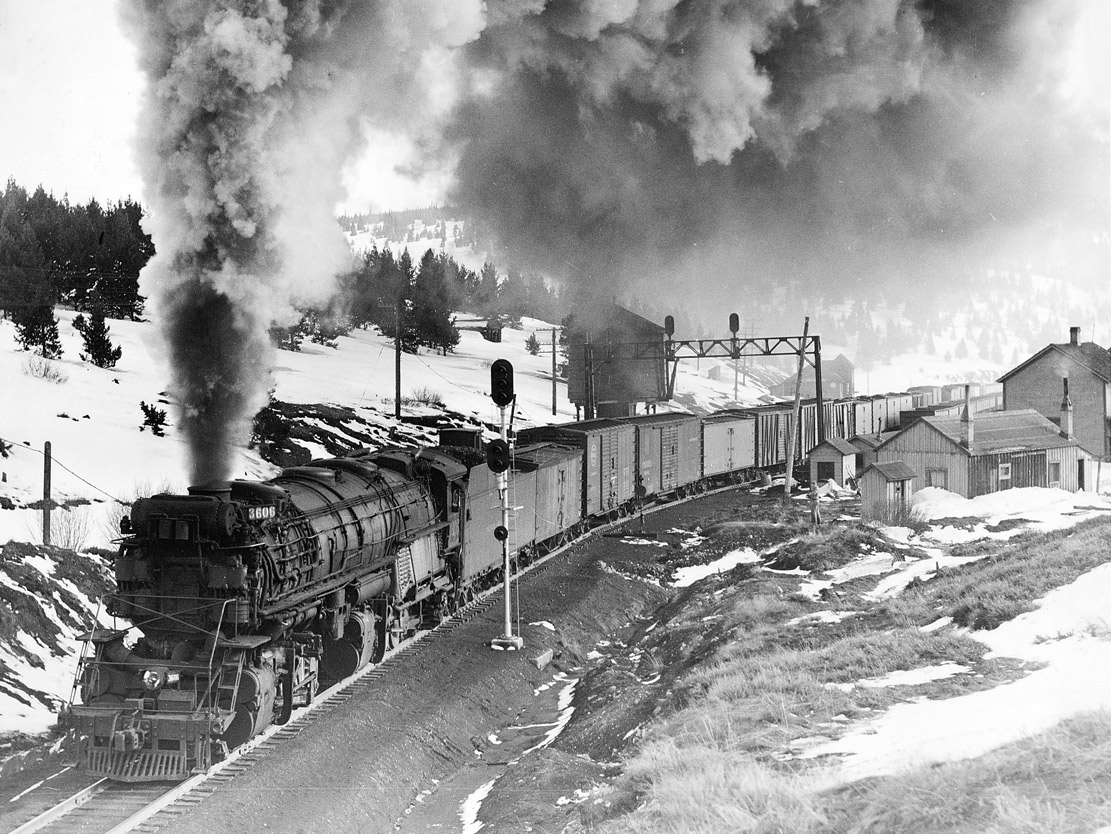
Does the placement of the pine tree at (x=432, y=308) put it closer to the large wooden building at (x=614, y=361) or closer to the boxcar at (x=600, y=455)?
the large wooden building at (x=614, y=361)

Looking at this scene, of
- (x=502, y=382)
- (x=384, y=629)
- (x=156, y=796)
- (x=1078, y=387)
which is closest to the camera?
(x=156, y=796)

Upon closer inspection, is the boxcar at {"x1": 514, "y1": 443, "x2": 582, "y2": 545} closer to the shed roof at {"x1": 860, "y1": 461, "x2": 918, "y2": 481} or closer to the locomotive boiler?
the locomotive boiler

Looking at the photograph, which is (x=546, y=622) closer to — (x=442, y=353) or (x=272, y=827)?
(x=272, y=827)

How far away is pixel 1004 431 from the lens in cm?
3275

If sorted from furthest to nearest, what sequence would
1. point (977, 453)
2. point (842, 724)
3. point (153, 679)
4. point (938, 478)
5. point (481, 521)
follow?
1. point (938, 478)
2. point (977, 453)
3. point (481, 521)
4. point (153, 679)
5. point (842, 724)

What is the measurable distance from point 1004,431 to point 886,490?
568 cm

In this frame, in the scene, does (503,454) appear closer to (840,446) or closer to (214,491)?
(214,491)

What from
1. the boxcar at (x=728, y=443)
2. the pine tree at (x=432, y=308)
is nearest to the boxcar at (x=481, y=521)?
the boxcar at (x=728, y=443)

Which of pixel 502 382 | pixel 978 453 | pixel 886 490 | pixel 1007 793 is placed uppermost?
pixel 502 382

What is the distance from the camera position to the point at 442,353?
65688 millimetres

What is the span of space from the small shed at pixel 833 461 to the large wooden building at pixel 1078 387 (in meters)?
9.06

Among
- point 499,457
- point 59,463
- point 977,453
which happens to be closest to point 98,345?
point 59,463

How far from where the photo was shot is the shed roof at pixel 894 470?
99.0 feet

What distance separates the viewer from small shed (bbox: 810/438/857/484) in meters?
39.4
